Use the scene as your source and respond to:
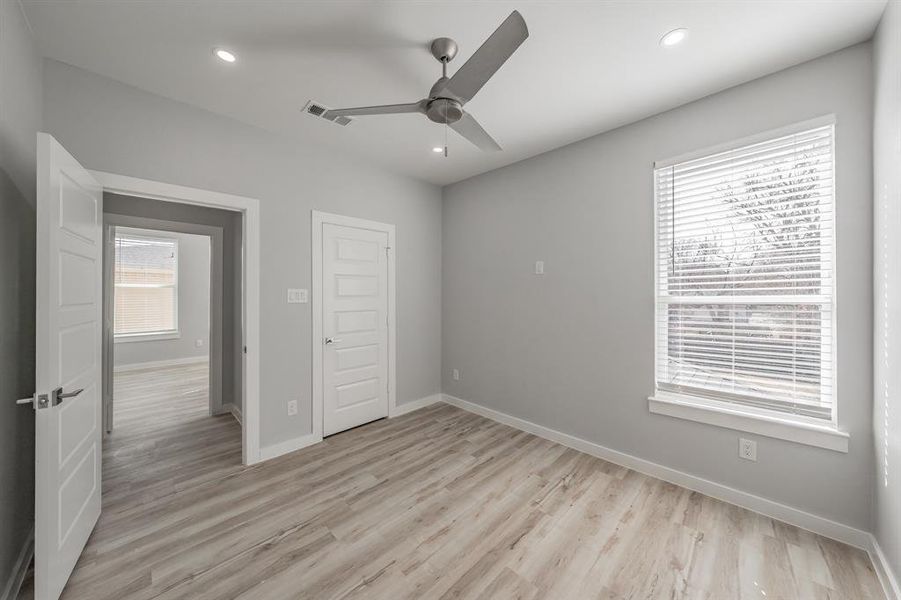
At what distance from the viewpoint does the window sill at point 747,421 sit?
190 centimetres

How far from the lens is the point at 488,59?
1.40 metres

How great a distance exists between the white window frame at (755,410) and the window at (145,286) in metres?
8.04

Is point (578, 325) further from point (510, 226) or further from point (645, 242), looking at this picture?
point (510, 226)

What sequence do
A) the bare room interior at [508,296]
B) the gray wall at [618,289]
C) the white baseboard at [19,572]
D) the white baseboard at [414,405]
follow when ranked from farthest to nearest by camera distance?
the white baseboard at [414,405]
the gray wall at [618,289]
the bare room interior at [508,296]
the white baseboard at [19,572]

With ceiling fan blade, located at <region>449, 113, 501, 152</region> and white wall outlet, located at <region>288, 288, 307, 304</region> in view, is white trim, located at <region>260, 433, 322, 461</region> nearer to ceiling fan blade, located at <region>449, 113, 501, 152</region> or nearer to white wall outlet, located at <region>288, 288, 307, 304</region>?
white wall outlet, located at <region>288, 288, 307, 304</region>

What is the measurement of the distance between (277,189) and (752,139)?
3476 millimetres

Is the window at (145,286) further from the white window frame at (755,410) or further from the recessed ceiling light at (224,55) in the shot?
the white window frame at (755,410)

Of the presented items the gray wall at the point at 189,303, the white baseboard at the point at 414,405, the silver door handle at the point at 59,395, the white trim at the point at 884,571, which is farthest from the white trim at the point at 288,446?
the gray wall at the point at 189,303

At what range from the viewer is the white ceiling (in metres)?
1.64

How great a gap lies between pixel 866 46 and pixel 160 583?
451 centimetres

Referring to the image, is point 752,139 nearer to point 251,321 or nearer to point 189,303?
point 251,321

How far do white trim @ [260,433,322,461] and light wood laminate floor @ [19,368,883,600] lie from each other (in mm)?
79

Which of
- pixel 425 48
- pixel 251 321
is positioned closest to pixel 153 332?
pixel 251 321

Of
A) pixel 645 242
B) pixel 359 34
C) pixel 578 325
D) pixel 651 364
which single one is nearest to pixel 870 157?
pixel 645 242
